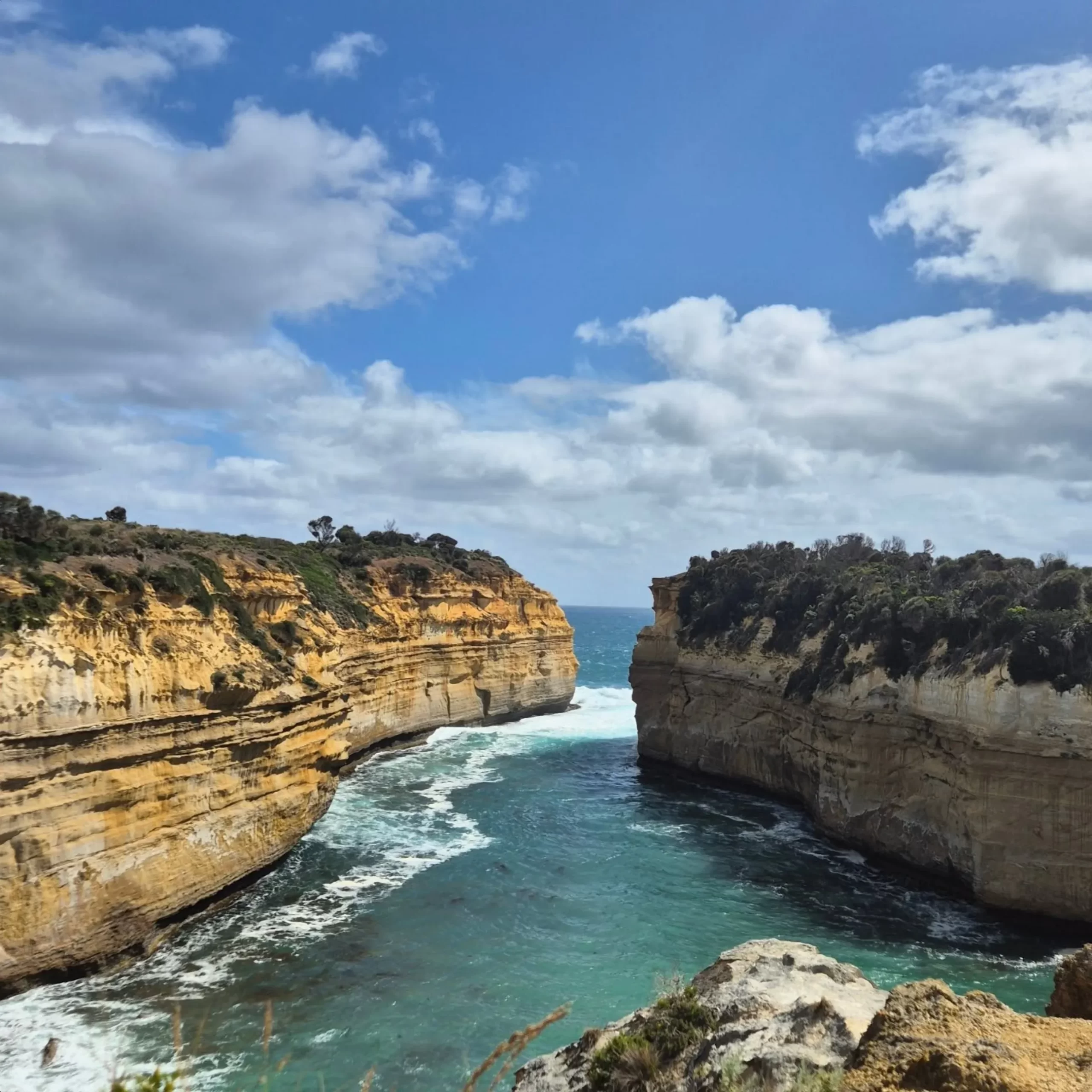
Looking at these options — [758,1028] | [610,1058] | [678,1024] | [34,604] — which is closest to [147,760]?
[34,604]

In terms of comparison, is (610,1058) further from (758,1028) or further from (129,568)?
(129,568)

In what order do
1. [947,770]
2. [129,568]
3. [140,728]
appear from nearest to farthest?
[140,728]
[129,568]
[947,770]

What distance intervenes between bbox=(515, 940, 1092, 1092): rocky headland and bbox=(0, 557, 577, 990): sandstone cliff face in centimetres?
1088

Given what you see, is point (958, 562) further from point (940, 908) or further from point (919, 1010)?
point (919, 1010)

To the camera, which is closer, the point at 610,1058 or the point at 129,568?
the point at 610,1058

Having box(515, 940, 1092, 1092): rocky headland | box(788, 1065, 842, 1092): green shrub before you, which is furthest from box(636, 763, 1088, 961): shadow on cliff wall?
box(788, 1065, 842, 1092): green shrub

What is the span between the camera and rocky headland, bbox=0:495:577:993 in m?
14.6

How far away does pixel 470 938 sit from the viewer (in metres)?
17.8

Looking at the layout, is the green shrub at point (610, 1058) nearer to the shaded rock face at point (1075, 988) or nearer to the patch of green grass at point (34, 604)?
the shaded rock face at point (1075, 988)

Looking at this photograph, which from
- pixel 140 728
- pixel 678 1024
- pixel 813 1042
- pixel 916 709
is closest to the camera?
pixel 813 1042

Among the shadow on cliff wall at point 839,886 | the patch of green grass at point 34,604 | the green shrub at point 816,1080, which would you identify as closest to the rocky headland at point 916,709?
the shadow on cliff wall at point 839,886

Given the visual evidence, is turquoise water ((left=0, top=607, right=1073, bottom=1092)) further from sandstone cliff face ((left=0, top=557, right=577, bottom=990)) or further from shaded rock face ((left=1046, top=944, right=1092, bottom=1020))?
shaded rock face ((left=1046, top=944, right=1092, bottom=1020))

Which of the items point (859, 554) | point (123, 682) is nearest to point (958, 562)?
point (859, 554)

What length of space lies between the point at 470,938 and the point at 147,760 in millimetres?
7759
